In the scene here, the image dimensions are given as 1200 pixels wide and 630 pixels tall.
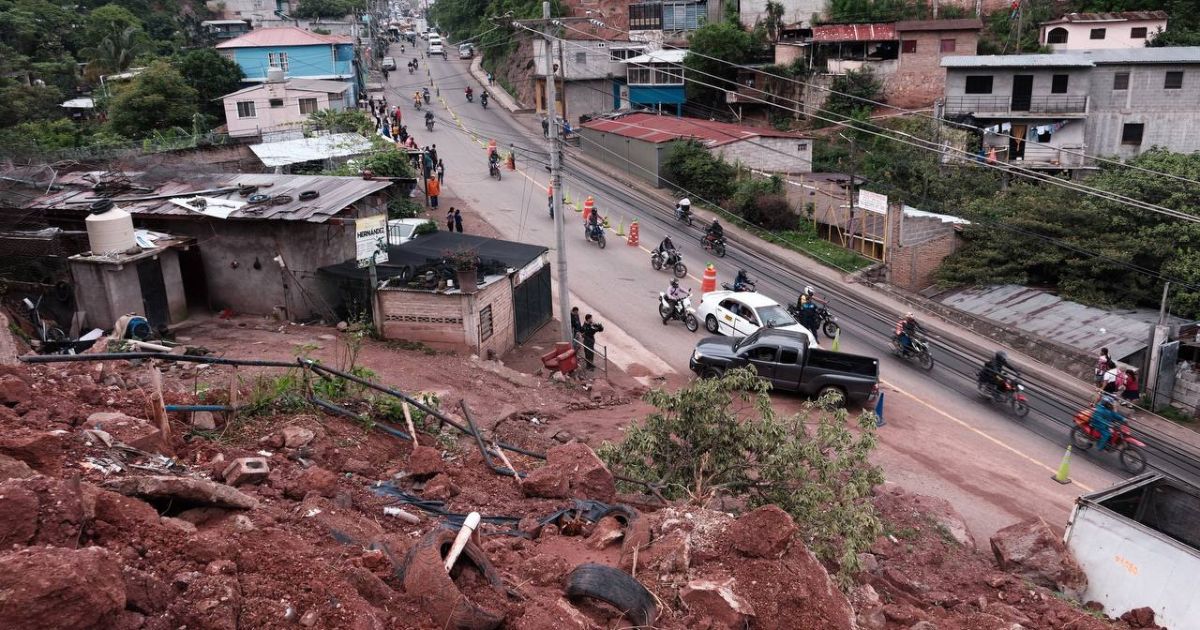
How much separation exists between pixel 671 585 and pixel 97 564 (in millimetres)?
4650

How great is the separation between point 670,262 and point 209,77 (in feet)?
124

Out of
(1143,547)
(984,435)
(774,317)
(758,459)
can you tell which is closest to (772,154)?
(774,317)

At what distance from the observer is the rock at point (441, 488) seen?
397 inches

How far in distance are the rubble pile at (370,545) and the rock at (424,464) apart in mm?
24

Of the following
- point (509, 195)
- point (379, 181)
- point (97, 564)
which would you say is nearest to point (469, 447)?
point (97, 564)

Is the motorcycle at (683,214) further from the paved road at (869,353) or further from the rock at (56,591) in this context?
the rock at (56,591)

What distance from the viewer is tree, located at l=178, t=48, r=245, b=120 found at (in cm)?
5256

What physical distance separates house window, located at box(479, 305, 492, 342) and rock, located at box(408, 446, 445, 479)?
965 cm

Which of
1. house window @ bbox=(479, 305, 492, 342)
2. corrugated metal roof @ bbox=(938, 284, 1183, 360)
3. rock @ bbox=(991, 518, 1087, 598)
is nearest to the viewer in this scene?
rock @ bbox=(991, 518, 1087, 598)

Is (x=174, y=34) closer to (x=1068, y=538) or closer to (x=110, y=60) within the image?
(x=110, y=60)

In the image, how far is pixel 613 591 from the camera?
7.27 meters

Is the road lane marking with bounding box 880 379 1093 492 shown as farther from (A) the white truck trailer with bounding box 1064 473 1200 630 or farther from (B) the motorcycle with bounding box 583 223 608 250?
(B) the motorcycle with bounding box 583 223 608 250

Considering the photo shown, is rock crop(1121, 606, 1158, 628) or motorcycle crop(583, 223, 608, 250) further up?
motorcycle crop(583, 223, 608, 250)

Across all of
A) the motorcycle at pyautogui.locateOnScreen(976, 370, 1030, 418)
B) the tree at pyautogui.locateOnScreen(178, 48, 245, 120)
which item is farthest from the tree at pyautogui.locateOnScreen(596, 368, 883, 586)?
the tree at pyautogui.locateOnScreen(178, 48, 245, 120)
